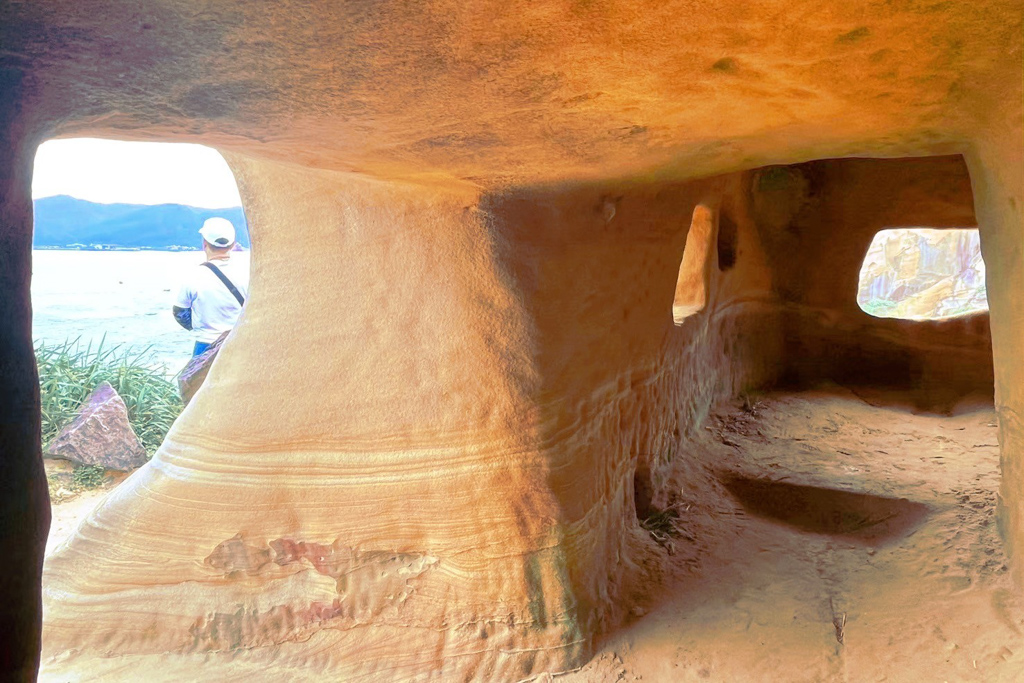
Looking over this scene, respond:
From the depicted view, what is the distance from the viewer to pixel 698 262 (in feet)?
15.0

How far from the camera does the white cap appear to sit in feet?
13.8

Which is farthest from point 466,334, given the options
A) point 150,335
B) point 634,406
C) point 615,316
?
point 150,335

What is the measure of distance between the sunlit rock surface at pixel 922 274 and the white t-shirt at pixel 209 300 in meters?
12.6

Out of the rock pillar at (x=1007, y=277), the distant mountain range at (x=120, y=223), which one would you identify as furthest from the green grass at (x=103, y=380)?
the rock pillar at (x=1007, y=277)

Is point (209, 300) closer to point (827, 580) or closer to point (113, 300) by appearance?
point (827, 580)

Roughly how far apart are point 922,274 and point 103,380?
1498 cm

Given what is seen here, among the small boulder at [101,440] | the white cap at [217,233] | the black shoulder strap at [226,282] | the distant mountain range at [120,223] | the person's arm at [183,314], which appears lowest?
the small boulder at [101,440]

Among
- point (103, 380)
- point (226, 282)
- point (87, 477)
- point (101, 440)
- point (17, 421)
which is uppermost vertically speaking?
point (226, 282)

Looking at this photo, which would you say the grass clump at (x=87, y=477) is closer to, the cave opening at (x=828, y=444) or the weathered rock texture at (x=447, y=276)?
the weathered rock texture at (x=447, y=276)

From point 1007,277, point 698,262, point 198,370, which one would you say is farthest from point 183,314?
point 1007,277

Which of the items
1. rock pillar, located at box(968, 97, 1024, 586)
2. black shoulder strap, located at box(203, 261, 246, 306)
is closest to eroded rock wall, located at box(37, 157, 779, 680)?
rock pillar, located at box(968, 97, 1024, 586)

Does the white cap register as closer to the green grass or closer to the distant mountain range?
the green grass

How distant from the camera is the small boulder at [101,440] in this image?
5352 millimetres

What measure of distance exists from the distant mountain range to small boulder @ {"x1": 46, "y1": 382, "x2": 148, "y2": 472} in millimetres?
2016
